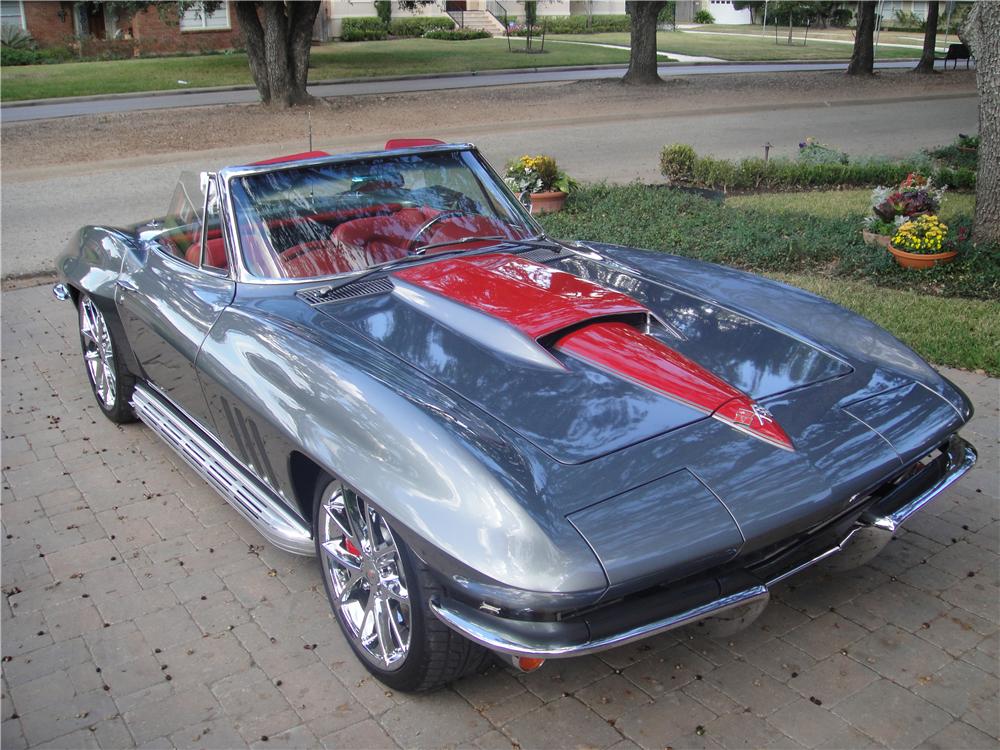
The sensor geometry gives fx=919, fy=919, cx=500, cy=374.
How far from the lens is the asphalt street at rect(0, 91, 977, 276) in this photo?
11.0 metres

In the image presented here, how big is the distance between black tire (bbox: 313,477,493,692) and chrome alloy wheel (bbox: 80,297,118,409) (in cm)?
264

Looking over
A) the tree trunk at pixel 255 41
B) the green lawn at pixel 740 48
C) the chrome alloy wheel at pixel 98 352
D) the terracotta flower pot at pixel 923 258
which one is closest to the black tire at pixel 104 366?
the chrome alloy wheel at pixel 98 352

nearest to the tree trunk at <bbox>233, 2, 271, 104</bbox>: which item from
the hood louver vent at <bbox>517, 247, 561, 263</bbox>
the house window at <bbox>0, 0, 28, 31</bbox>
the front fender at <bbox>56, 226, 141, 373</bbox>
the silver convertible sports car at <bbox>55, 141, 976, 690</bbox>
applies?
the front fender at <bbox>56, 226, 141, 373</bbox>

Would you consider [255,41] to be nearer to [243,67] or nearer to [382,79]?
[382,79]

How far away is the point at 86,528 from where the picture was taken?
13.9 ft

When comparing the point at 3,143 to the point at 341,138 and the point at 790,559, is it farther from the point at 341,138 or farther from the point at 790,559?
Answer: the point at 790,559

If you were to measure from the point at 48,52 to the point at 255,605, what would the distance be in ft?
117

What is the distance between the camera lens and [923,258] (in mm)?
7238

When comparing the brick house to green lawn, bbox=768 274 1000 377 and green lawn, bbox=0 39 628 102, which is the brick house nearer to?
green lawn, bbox=0 39 628 102

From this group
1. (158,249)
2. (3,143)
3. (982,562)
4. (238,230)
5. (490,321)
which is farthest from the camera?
(3,143)

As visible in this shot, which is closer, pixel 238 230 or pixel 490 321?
pixel 490 321

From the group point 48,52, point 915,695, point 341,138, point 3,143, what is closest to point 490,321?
point 915,695

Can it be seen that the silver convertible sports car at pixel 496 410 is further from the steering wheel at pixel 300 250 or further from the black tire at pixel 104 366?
the black tire at pixel 104 366

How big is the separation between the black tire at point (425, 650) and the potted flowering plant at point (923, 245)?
5.71 m
